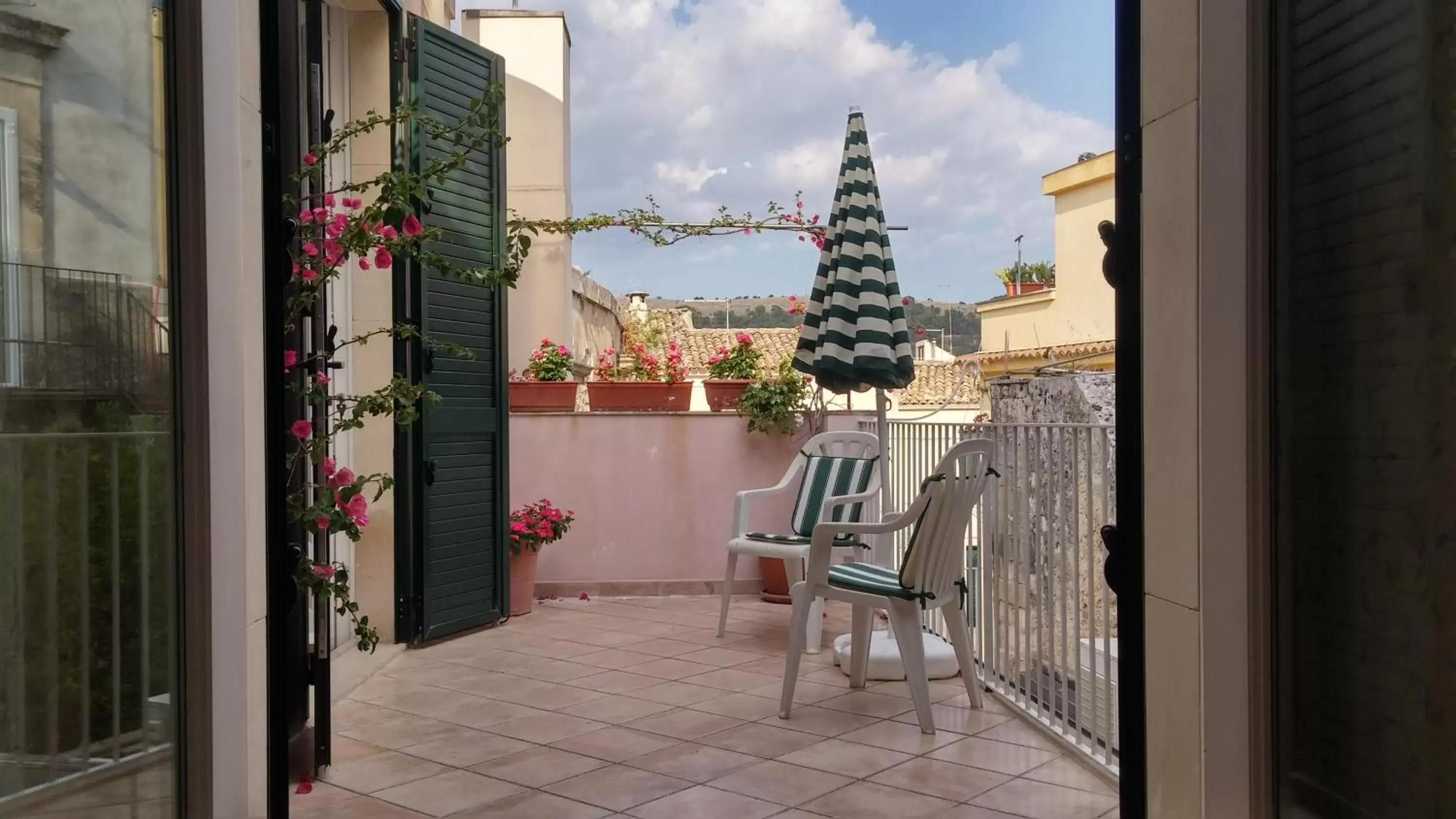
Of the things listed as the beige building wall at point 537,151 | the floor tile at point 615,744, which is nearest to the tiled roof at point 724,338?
the beige building wall at point 537,151

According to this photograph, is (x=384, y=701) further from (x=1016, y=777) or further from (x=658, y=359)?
(x=658, y=359)

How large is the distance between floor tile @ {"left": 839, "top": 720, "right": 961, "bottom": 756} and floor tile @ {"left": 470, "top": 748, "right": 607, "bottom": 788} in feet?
2.58

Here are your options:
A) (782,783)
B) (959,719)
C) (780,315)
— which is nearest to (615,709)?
(782,783)

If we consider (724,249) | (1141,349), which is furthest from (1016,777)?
(724,249)

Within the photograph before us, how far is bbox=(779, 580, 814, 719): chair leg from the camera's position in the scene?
349cm

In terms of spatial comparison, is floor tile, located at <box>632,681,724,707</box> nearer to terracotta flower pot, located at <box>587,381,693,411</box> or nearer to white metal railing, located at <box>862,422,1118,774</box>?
white metal railing, located at <box>862,422,1118,774</box>

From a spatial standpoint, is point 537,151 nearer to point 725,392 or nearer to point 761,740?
point 725,392

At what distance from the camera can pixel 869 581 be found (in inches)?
139

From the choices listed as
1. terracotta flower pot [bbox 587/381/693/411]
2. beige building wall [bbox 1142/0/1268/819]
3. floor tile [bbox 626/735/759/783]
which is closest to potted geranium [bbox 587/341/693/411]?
terracotta flower pot [bbox 587/381/693/411]

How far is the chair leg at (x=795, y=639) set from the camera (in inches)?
137

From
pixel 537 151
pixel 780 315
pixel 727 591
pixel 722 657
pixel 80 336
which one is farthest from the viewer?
pixel 780 315

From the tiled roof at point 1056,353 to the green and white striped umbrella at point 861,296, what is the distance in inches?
178

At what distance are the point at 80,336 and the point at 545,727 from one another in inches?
99.1

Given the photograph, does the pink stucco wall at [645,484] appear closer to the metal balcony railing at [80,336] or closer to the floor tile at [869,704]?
the floor tile at [869,704]
